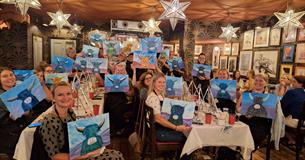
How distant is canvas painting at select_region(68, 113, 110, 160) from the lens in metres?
1.78

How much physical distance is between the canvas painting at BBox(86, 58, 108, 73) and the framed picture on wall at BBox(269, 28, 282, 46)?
4984 mm

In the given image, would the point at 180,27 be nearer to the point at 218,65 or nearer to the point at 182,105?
the point at 218,65

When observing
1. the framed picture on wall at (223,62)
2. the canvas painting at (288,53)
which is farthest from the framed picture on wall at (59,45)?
the canvas painting at (288,53)

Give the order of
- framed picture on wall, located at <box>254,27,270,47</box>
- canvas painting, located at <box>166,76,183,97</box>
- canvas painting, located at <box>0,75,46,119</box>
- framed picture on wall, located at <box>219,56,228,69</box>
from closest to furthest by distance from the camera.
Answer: canvas painting, located at <box>0,75,46,119</box> → canvas painting, located at <box>166,76,183,97</box> → framed picture on wall, located at <box>254,27,270,47</box> → framed picture on wall, located at <box>219,56,228,69</box>

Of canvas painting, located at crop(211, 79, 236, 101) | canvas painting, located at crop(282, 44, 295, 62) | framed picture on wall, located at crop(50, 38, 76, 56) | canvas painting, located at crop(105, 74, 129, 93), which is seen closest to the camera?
canvas painting, located at crop(211, 79, 236, 101)

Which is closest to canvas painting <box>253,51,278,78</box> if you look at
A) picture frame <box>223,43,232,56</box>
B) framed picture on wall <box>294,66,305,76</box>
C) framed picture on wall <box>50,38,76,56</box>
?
framed picture on wall <box>294,66,305,76</box>

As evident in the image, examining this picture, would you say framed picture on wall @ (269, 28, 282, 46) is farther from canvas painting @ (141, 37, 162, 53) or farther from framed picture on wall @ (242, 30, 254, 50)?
canvas painting @ (141, 37, 162, 53)

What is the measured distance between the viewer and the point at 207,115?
2.87 meters

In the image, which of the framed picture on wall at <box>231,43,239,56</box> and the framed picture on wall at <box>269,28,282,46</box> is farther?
the framed picture on wall at <box>231,43,239,56</box>

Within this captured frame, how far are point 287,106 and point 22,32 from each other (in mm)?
8175

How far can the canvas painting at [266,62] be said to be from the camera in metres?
6.81

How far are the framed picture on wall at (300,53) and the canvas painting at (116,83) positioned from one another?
4.50m

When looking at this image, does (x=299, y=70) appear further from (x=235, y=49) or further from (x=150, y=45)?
(x=150, y=45)

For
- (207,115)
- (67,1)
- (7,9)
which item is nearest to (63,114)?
(207,115)
